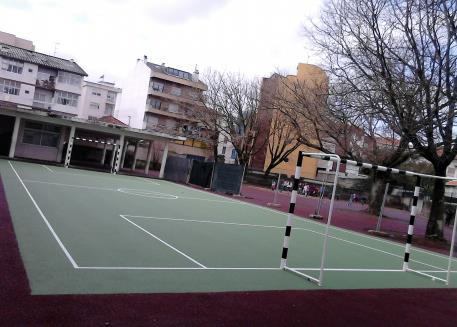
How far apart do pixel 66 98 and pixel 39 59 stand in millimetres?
5800

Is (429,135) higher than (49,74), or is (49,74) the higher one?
(49,74)

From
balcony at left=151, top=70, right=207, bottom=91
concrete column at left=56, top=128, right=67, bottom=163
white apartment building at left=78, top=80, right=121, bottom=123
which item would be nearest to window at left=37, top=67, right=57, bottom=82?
balcony at left=151, top=70, right=207, bottom=91

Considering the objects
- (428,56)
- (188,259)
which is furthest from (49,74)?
(188,259)

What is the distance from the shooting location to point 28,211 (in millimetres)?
11602

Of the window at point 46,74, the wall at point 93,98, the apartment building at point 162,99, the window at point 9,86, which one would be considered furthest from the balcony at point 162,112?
the window at point 9,86

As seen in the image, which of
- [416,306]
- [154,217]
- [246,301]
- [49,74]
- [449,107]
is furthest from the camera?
[49,74]

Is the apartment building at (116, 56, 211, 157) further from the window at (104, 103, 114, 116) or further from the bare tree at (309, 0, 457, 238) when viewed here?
the bare tree at (309, 0, 457, 238)

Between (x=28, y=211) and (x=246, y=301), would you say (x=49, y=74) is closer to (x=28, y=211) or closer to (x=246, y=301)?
(x=28, y=211)

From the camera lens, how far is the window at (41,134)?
120ft

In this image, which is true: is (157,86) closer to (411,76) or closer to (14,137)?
(14,137)

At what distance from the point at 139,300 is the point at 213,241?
5.54 m

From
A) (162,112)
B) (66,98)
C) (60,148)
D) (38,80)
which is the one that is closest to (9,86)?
(38,80)

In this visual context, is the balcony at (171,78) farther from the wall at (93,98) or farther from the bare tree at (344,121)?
the bare tree at (344,121)

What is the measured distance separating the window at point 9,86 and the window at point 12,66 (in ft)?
4.56
